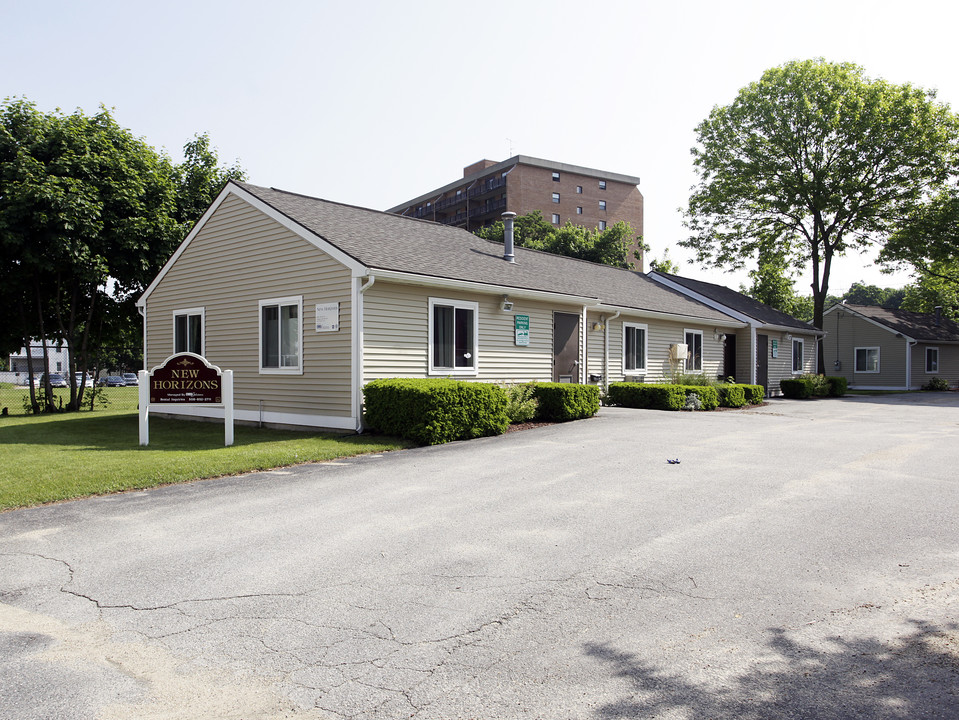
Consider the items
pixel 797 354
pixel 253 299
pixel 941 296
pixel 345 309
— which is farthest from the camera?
pixel 941 296

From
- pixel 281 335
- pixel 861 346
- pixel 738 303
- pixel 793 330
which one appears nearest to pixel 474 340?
pixel 281 335

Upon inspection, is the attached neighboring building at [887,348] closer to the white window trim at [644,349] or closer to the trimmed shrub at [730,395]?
the trimmed shrub at [730,395]

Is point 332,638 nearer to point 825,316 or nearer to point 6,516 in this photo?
point 6,516

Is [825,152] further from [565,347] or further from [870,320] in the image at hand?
[565,347]

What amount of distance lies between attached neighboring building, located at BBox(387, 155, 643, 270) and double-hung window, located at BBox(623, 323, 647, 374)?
40242mm

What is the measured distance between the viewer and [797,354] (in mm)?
31469

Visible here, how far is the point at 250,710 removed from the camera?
3.07 m

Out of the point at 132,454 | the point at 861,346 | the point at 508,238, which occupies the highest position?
the point at 508,238

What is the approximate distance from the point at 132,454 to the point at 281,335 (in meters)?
4.54

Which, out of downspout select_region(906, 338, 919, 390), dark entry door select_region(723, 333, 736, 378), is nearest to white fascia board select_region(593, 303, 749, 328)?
dark entry door select_region(723, 333, 736, 378)

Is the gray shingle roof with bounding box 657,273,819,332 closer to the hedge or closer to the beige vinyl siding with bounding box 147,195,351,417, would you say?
the hedge

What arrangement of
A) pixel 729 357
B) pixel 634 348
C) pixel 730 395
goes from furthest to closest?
1. pixel 729 357
2. pixel 634 348
3. pixel 730 395

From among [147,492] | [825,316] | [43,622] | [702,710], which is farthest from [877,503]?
[825,316]

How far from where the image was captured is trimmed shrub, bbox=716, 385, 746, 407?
67.4 ft
